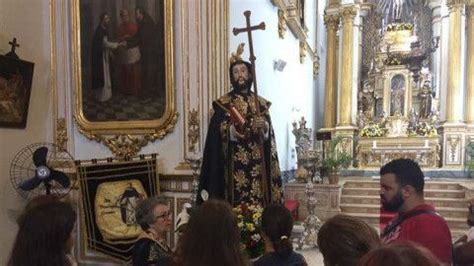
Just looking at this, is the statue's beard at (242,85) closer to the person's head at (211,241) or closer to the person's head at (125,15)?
the person's head at (125,15)

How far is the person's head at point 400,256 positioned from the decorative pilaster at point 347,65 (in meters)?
14.1

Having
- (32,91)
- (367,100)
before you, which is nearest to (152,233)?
(32,91)

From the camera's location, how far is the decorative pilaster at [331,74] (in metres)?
15.3

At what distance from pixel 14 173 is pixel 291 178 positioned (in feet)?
21.1

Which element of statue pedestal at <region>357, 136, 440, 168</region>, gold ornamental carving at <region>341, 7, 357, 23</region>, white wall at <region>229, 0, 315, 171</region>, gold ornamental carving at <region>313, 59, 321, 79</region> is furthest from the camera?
gold ornamental carving at <region>341, 7, 357, 23</region>

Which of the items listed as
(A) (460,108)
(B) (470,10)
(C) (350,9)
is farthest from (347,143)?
(B) (470,10)

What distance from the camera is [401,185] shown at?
101 inches

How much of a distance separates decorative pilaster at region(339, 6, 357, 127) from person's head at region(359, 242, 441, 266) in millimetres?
14095

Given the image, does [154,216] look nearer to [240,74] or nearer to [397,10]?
[240,74]

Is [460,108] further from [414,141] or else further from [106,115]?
[106,115]

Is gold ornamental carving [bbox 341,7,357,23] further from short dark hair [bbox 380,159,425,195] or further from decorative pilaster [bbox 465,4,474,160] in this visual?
short dark hair [bbox 380,159,425,195]

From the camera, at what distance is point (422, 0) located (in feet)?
52.6

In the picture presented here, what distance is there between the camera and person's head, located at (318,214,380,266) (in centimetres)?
175

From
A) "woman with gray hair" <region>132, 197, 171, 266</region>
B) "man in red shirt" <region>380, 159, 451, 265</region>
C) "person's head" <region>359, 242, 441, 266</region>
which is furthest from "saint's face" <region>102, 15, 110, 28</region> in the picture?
"person's head" <region>359, 242, 441, 266</region>
